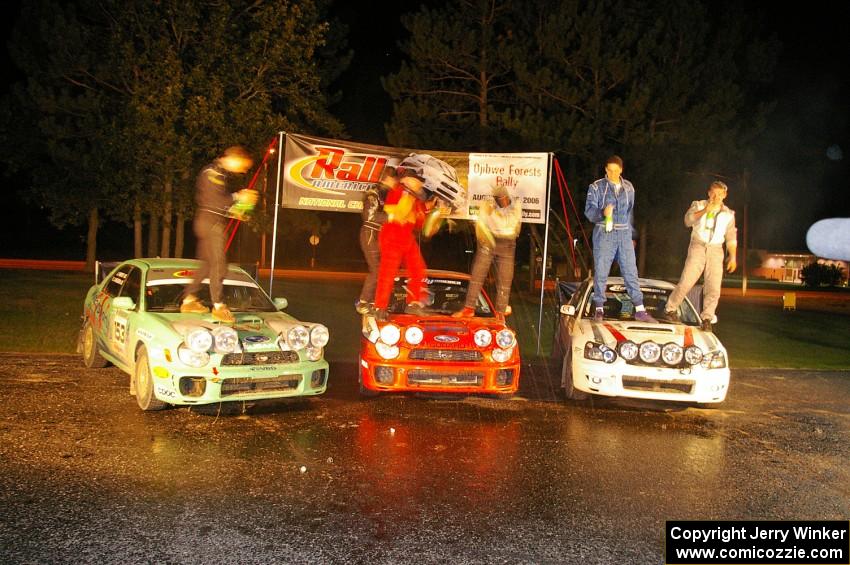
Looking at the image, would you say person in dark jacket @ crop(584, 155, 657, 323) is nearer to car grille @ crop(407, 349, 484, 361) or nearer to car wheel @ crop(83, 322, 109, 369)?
car grille @ crop(407, 349, 484, 361)

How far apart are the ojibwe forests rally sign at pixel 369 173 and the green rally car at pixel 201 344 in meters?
3.13

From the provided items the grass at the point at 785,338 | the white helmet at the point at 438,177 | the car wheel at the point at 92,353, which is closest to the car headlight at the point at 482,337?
the white helmet at the point at 438,177

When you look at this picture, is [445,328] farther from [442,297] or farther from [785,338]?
[785,338]

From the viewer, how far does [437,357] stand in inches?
330

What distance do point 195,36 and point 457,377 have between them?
18943mm

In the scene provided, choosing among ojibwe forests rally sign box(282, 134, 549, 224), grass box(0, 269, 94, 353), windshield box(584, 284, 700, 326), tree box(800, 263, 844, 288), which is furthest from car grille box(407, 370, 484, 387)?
tree box(800, 263, 844, 288)

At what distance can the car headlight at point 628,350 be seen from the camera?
841cm

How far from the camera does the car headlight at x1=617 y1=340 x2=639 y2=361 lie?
8414mm

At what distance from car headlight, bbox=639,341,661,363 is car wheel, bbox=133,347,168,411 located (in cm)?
487

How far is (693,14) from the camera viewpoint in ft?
92.0

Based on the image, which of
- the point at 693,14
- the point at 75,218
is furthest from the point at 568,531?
the point at 75,218

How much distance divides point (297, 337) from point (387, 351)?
1007 millimetres

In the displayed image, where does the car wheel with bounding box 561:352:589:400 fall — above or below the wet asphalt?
above

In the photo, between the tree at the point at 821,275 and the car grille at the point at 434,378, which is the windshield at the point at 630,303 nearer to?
the car grille at the point at 434,378
